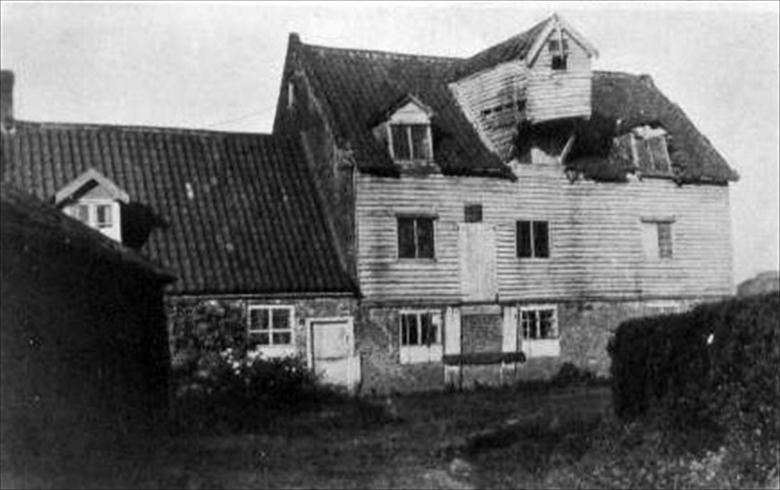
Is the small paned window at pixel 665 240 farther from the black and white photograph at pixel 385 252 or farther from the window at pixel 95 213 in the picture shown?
the window at pixel 95 213

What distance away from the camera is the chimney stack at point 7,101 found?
26.0 m

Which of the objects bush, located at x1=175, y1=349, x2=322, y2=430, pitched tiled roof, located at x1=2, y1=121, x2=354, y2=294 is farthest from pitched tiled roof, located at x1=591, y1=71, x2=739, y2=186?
bush, located at x1=175, y1=349, x2=322, y2=430

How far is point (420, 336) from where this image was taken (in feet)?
90.4

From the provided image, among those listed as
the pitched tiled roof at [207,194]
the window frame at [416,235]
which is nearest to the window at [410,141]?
the window frame at [416,235]

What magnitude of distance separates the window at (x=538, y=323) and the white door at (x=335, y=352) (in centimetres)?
543

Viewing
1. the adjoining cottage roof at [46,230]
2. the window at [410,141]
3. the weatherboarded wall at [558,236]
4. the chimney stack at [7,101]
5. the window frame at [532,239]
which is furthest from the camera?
the window frame at [532,239]

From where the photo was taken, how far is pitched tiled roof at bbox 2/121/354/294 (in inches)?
1008

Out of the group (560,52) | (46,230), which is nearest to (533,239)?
(560,52)

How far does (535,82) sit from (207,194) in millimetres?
10021

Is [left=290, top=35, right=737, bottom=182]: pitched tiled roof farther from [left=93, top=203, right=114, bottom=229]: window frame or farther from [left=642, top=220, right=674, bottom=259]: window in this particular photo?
[left=93, top=203, right=114, bottom=229]: window frame

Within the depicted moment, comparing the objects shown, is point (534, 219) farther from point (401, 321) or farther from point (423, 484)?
point (423, 484)

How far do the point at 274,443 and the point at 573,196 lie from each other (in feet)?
52.0

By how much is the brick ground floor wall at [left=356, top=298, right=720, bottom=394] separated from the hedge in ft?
42.3

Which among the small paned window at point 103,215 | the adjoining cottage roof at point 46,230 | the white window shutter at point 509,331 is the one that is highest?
the small paned window at point 103,215
